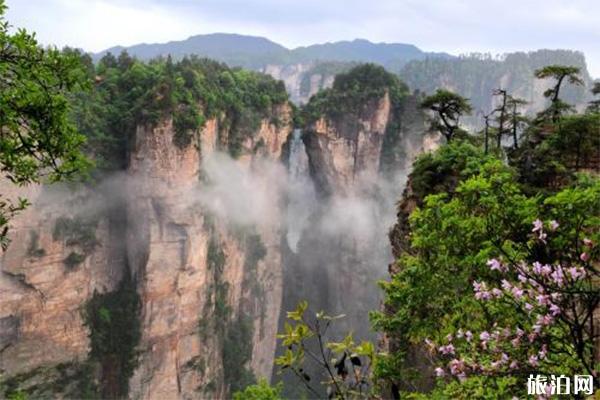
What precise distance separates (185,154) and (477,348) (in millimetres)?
27306

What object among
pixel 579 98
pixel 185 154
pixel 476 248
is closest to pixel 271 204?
pixel 185 154

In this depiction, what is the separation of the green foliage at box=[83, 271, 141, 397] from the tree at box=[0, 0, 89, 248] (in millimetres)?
26401

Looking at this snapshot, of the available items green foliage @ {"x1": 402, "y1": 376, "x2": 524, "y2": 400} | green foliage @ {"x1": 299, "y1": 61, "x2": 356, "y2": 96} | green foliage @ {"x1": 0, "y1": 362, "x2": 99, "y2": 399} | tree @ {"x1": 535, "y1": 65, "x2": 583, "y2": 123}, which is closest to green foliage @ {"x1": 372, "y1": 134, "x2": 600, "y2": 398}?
green foliage @ {"x1": 402, "y1": 376, "x2": 524, "y2": 400}

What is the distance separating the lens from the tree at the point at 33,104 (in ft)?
16.9

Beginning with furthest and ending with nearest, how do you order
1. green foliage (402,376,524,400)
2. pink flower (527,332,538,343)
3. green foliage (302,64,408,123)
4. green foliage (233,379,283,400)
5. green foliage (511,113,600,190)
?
green foliage (302,64,408,123) < green foliage (233,379,283,400) < green foliage (511,113,600,190) < green foliage (402,376,524,400) < pink flower (527,332,538,343)

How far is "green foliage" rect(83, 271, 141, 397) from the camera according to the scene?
2997 cm

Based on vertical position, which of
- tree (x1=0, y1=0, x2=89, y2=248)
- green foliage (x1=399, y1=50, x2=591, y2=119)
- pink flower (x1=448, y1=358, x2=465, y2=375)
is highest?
green foliage (x1=399, y1=50, x2=591, y2=119)

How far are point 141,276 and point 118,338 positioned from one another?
3711 millimetres

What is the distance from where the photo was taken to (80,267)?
94.5ft

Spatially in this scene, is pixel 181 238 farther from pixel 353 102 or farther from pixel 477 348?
pixel 477 348

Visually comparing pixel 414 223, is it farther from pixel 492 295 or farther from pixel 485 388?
pixel 485 388

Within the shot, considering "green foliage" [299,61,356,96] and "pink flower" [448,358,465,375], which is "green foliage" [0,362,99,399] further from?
"green foliage" [299,61,356,96]

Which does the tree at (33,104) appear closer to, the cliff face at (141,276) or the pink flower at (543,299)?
the pink flower at (543,299)

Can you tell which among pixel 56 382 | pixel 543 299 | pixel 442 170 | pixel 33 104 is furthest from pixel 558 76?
pixel 56 382
